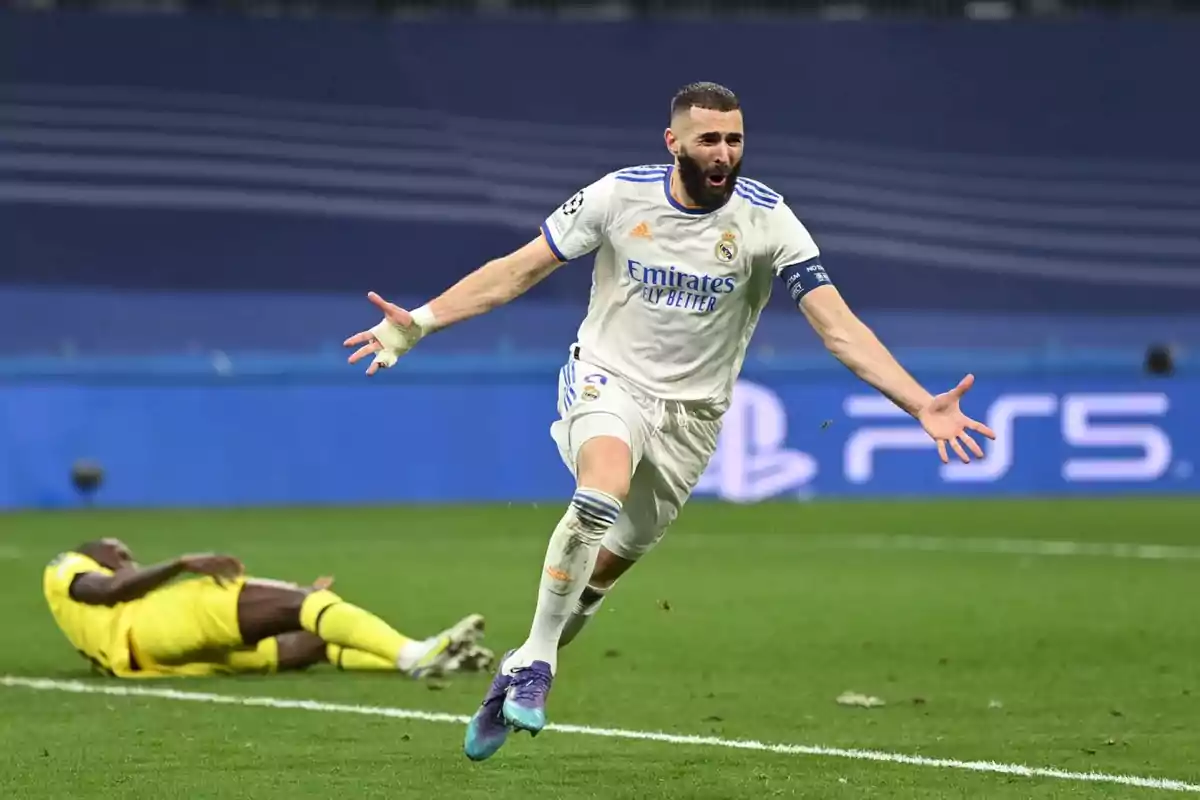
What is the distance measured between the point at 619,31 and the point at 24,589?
13769 millimetres

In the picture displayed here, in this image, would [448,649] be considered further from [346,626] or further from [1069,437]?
[1069,437]

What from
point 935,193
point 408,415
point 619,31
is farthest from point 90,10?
point 935,193

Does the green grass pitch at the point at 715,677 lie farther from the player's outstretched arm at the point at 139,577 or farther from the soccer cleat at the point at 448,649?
the player's outstretched arm at the point at 139,577

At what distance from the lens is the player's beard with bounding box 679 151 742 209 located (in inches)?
271

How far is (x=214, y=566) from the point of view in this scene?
858 centimetres

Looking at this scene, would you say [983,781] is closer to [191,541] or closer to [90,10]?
[191,541]

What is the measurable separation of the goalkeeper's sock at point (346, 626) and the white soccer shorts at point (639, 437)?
6.02ft

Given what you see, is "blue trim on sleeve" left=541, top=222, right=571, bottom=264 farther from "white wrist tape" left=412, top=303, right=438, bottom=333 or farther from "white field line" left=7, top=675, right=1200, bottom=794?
"white field line" left=7, top=675, right=1200, bottom=794

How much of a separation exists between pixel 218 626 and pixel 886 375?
3.46 metres

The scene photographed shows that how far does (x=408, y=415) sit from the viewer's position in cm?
1952

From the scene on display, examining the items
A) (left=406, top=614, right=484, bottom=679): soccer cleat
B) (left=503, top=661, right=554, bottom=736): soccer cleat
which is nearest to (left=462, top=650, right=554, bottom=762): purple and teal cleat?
(left=503, top=661, right=554, bottom=736): soccer cleat

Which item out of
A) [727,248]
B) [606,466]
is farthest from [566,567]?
[727,248]

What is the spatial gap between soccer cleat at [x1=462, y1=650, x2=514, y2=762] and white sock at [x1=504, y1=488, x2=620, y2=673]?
0.07m

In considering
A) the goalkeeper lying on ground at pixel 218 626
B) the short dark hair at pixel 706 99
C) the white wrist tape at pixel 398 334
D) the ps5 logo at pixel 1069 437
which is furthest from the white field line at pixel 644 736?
the ps5 logo at pixel 1069 437
